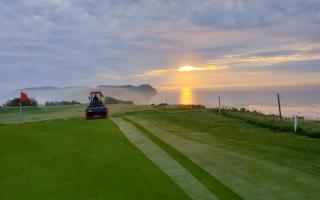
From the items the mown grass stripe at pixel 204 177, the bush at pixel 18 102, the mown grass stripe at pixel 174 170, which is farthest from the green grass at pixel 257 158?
the bush at pixel 18 102

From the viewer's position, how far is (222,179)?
14.3 m

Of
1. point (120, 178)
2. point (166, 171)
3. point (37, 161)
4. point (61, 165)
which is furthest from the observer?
point (37, 161)

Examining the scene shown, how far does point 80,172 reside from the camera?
15.6 m

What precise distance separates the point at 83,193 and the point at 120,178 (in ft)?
6.76

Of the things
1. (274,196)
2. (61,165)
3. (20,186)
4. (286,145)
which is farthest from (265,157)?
(20,186)

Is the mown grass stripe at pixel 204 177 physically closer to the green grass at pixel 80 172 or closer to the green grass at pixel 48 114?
the green grass at pixel 80 172

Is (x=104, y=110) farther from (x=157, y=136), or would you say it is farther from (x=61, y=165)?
(x=61, y=165)

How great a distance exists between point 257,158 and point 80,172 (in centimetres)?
735

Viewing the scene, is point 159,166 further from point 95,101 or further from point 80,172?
point 95,101

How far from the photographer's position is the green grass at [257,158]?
13.2 m

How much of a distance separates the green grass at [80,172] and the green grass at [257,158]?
225 centimetres

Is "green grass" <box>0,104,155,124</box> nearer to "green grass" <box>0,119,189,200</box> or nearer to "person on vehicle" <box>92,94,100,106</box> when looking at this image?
"person on vehicle" <box>92,94,100,106</box>

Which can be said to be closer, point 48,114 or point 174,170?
point 174,170

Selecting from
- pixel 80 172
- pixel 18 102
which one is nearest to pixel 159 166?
pixel 80 172
